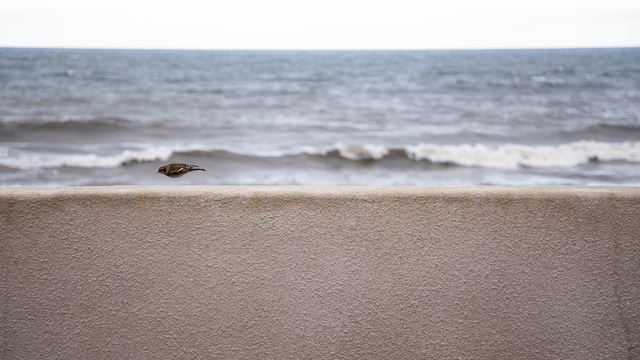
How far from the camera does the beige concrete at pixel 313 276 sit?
1.16 m

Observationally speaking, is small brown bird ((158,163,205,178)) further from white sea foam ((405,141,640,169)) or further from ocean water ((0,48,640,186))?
white sea foam ((405,141,640,169))

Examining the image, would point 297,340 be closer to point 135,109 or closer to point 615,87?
point 135,109

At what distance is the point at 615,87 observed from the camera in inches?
715

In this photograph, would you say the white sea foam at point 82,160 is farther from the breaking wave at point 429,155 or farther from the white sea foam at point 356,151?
the white sea foam at point 356,151

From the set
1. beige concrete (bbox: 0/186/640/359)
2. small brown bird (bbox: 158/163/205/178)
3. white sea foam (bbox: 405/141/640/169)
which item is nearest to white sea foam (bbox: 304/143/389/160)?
white sea foam (bbox: 405/141/640/169)

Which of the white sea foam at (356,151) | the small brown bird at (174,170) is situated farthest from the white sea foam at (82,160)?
the small brown bird at (174,170)

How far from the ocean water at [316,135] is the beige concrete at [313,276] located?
4.88 m

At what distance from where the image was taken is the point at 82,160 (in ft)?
22.1

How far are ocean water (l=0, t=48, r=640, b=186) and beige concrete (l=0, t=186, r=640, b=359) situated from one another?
4.88m

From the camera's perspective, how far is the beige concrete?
1.16 m

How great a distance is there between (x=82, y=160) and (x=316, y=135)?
15.5ft

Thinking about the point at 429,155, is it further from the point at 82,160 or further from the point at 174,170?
the point at 174,170

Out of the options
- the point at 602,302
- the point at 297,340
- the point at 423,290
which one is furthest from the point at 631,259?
the point at 297,340

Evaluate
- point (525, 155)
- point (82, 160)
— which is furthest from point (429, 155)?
point (82, 160)
